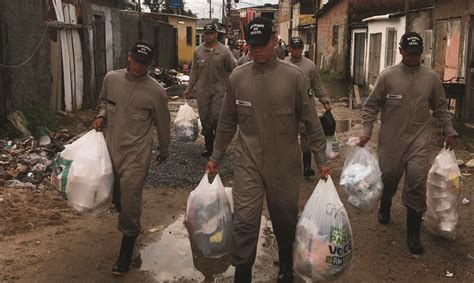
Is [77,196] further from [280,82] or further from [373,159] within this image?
[373,159]

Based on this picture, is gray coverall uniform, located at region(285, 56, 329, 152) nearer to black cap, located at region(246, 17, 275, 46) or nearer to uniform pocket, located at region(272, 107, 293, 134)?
uniform pocket, located at region(272, 107, 293, 134)

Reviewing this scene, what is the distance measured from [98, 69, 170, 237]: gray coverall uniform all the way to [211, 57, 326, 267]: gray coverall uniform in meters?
0.77

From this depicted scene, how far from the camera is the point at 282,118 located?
362cm

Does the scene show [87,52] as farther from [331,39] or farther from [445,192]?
[331,39]

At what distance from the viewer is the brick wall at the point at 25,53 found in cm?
826

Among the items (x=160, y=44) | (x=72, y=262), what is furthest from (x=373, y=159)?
(x=160, y=44)

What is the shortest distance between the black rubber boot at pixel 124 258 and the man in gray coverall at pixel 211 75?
377 centimetres

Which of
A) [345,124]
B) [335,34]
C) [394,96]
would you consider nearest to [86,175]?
[394,96]

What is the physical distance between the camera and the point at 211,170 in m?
3.83

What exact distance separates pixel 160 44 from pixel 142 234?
19430mm

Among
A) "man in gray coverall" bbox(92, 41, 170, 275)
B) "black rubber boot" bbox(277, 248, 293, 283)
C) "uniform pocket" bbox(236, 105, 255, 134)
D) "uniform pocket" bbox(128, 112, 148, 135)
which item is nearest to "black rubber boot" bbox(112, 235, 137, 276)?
"man in gray coverall" bbox(92, 41, 170, 275)

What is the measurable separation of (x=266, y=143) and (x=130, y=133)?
1.15 meters

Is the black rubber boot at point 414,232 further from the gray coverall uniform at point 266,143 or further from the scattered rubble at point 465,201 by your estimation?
the scattered rubble at point 465,201

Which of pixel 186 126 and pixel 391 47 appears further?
pixel 391 47
